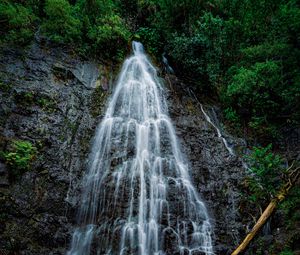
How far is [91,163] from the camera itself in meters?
8.26

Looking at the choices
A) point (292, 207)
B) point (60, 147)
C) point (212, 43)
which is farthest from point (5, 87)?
point (212, 43)

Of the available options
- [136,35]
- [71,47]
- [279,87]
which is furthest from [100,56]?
[279,87]

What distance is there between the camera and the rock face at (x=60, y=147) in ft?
21.9

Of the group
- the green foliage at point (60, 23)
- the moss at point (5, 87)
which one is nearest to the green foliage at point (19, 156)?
the moss at point (5, 87)

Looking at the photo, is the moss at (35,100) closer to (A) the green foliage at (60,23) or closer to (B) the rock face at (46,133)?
(B) the rock face at (46,133)

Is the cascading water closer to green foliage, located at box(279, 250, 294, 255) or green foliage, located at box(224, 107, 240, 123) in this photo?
green foliage, located at box(279, 250, 294, 255)

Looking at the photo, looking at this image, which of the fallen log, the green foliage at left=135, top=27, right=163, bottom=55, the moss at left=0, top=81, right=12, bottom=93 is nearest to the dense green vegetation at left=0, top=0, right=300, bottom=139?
the green foliage at left=135, top=27, right=163, bottom=55

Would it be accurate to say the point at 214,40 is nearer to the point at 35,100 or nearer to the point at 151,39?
the point at 151,39

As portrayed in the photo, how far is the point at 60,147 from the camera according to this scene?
824cm

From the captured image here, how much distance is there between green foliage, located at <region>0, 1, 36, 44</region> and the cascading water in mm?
4336

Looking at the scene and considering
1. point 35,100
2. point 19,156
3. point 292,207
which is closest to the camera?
point 19,156

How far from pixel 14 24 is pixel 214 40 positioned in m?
9.16

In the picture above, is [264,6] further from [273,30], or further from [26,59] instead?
[26,59]

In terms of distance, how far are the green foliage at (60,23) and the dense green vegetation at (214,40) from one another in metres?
0.04
